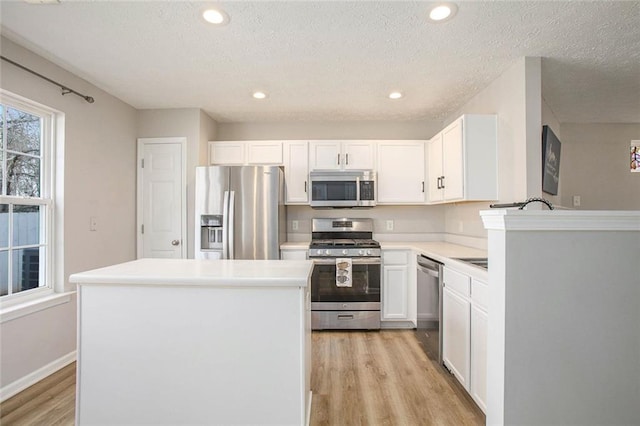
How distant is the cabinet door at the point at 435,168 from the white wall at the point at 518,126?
594mm

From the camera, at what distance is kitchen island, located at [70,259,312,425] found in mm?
1415

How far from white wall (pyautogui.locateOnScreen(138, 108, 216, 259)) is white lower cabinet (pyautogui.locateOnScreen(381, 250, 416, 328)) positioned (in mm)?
2177

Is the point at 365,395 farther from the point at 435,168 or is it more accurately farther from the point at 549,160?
the point at 549,160

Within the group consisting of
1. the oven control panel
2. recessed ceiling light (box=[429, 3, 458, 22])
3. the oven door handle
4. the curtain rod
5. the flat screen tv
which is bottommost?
the oven door handle

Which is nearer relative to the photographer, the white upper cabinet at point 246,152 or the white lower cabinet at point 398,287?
the white lower cabinet at point 398,287

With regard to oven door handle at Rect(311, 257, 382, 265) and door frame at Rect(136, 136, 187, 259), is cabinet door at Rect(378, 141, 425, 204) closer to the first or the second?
oven door handle at Rect(311, 257, 382, 265)

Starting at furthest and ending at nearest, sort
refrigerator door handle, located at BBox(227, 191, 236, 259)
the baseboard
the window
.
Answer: refrigerator door handle, located at BBox(227, 191, 236, 259) < the window < the baseboard

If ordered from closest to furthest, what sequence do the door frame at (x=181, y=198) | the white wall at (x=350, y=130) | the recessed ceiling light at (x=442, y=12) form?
the recessed ceiling light at (x=442, y=12), the door frame at (x=181, y=198), the white wall at (x=350, y=130)

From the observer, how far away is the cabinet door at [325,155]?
356 centimetres

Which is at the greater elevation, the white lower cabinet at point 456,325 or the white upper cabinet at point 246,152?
the white upper cabinet at point 246,152

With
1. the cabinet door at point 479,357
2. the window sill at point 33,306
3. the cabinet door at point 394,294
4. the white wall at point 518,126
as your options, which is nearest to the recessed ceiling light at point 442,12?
the white wall at point 518,126

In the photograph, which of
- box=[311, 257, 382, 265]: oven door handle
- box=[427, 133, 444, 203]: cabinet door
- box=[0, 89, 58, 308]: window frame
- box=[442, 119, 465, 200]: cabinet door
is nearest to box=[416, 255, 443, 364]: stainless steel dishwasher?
box=[311, 257, 382, 265]: oven door handle

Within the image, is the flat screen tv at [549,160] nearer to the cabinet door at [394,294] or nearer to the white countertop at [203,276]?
the cabinet door at [394,294]

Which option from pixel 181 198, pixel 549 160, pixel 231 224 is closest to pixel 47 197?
pixel 181 198
